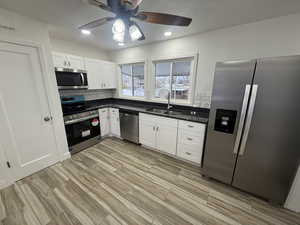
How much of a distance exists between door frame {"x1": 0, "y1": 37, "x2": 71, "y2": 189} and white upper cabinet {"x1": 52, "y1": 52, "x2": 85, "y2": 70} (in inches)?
14.5

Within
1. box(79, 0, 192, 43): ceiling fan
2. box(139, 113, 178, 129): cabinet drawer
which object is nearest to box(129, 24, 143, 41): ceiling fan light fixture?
box(79, 0, 192, 43): ceiling fan

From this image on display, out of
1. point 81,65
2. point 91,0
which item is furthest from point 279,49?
point 81,65

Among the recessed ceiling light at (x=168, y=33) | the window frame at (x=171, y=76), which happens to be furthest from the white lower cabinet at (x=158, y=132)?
the recessed ceiling light at (x=168, y=33)

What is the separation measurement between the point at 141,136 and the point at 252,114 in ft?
6.93

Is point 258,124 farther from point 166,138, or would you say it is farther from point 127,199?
point 127,199

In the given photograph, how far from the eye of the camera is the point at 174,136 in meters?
2.45

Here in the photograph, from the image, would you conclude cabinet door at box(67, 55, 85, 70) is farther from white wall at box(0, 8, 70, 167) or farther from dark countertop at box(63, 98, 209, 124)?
dark countertop at box(63, 98, 209, 124)

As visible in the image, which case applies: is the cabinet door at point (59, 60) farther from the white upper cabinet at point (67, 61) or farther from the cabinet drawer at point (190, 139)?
the cabinet drawer at point (190, 139)

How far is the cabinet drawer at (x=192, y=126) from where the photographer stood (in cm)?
211

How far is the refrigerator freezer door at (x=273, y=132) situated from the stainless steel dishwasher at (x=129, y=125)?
2.05 meters

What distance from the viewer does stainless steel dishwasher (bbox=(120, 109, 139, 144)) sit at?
294cm

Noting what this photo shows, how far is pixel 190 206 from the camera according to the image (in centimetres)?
157

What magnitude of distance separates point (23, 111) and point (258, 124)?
333cm

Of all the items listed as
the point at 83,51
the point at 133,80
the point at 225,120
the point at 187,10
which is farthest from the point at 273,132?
the point at 83,51
